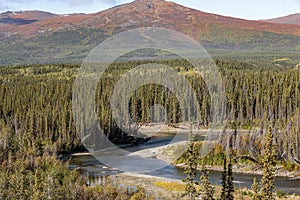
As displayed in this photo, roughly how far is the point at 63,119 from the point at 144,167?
67.0 ft

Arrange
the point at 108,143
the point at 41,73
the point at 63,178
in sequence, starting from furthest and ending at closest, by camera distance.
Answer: the point at 41,73 → the point at 108,143 → the point at 63,178

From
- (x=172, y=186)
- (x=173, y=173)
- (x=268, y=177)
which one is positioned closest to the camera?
(x=268, y=177)

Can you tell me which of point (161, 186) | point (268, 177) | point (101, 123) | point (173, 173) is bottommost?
point (173, 173)

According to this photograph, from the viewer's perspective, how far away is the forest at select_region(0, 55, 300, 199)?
43.6 metres

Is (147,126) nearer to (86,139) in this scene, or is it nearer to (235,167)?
(86,139)

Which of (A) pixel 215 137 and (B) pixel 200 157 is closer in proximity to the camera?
(B) pixel 200 157

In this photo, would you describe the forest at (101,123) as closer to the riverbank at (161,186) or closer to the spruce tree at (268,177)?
the riverbank at (161,186)

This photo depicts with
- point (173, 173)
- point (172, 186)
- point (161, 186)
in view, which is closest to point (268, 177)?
point (172, 186)

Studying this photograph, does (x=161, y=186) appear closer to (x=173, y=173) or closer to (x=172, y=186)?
(x=172, y=186)

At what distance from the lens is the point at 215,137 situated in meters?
80.4

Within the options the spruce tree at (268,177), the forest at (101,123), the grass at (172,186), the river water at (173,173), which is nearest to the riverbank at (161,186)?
the grass at (172,186)

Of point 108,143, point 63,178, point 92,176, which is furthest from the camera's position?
point 108,143

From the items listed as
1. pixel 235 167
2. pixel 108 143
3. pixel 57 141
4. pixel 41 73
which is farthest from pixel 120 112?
pixel 41 73

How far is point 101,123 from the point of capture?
82.1m
